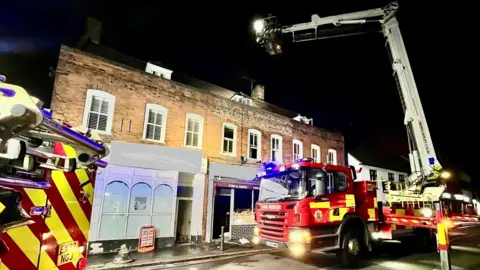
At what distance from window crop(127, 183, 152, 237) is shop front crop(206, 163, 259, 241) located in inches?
114

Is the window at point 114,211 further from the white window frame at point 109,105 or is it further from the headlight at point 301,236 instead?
the headlight at point 301,236

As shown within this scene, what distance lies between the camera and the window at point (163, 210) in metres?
11.6

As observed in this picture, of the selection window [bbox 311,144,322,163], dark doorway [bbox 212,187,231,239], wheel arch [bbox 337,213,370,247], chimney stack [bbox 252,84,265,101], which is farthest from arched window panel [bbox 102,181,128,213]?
window [bbox 311,144,322,163]

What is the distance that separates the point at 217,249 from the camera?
1111 cm

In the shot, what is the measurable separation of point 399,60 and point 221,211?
10.4 metres

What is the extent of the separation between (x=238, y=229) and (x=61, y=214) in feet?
37.0

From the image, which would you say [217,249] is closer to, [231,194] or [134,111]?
[231,194]

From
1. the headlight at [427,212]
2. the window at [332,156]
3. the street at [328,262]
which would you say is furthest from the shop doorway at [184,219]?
the window at [332,156]

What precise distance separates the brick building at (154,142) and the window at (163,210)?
42 mm

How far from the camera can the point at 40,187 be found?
2.88m

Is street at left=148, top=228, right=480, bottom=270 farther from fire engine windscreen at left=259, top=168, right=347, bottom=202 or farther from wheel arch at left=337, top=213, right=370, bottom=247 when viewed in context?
fire engine windscreen at left=259, top=168, right=347, bottom=202

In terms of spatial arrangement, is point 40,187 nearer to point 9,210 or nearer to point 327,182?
point 9,210

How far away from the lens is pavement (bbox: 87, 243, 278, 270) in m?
8.59

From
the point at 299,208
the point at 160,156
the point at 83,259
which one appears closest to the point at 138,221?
the point at 160,156
